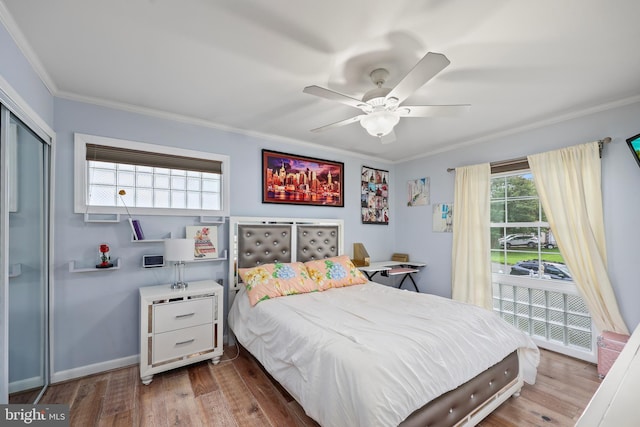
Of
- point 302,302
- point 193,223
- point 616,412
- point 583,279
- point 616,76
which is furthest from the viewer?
point 193,223

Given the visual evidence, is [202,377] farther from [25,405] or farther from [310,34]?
[310,34]

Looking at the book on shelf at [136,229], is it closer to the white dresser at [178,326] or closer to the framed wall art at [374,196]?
the white dresser at [178,326]

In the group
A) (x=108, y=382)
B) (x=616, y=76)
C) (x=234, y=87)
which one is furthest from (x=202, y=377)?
(x=616, y=76)

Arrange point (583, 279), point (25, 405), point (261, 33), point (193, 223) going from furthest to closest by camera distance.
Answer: point (193, 223), point (583, 279), point (25, 405), point (261, 33)

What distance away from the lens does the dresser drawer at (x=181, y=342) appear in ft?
7.86

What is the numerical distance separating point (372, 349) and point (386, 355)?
81 millimetres

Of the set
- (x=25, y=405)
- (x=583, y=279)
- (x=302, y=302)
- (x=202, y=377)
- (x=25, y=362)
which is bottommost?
(x=202, y=377)

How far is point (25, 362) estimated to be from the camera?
6.48 feet

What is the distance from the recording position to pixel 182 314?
250cm

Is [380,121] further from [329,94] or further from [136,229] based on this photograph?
[136,229]

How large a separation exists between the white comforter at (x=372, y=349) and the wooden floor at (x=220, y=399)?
255mm

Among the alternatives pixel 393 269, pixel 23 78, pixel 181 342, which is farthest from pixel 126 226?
pixel 393 269

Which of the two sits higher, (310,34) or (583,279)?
(310,34)

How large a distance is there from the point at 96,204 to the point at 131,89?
1093 millimetres
